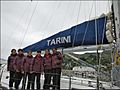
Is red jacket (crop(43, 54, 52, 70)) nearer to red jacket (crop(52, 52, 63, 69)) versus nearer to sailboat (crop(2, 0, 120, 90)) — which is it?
red jacket (crop(52, 52, 63, 69))

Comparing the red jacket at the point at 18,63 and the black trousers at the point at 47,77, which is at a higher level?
the red jacket at the point at 18,63

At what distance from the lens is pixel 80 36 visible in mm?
6008

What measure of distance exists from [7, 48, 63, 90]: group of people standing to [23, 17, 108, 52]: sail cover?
22.2 inches

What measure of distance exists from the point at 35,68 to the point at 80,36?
1.44 meters

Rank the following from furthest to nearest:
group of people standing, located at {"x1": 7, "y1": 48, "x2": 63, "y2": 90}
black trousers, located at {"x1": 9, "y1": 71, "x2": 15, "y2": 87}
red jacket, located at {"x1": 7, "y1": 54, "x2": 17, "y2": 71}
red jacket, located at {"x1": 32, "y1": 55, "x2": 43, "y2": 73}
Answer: red jacket, located at {"x1": 7, "y1": 54, "x2": 17, "y2": 71}
black trousers, located at {"x1": 9, "y1": 71, "x2": 15, "y2": 87}
red jacket, located at {"x1": 32, "y1": 55, "x2": 43, "y2": 73}
group of people standing, located at {"x1": 7, "y1": 48, "x2": 63, "y2": 90}

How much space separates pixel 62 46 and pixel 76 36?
477 mm

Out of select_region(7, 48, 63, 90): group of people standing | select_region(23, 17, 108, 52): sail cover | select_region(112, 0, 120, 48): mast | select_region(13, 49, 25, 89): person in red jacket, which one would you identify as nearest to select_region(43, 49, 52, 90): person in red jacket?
select_region(7, 48, 63, 90): group of people standing

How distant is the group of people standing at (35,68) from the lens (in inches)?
215

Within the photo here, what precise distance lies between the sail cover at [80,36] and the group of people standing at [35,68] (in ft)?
1.85

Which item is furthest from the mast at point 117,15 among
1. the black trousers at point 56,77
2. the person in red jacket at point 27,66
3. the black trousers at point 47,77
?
the person in red jacket at point 27,66

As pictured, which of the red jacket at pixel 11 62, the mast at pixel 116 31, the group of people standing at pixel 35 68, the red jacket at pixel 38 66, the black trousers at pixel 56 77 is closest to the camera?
the mast at pixel 116 31

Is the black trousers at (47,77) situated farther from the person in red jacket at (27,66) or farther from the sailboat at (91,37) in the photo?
the person in red jacket at (27,66)

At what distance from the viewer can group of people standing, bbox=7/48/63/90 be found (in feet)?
18.0

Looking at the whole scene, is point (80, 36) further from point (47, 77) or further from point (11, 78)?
point (11, 78)
